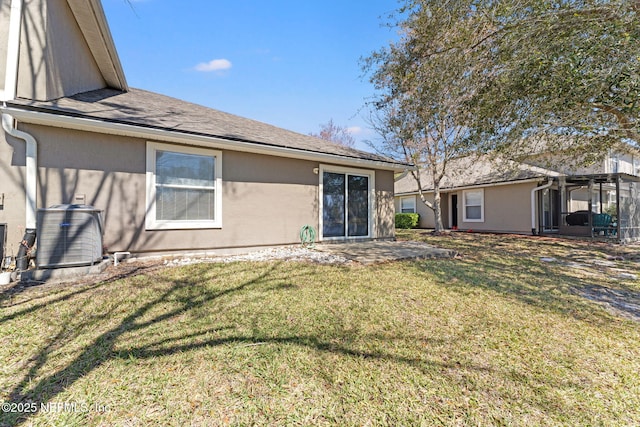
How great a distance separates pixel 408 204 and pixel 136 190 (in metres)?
17.4

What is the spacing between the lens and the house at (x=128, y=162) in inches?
184

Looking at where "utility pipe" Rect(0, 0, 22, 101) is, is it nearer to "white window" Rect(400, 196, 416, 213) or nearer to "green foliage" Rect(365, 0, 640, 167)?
"green foliage" Rect(365, 0, 640, 167)

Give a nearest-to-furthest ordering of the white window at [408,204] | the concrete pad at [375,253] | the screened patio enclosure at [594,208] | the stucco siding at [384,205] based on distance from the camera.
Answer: the concrete pad at [375,253]
the stucco siding at [384,205]
the screened patio enclosure at [594,208]
the white window at [408,204]

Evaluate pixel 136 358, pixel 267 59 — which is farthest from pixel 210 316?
pixel 267 59

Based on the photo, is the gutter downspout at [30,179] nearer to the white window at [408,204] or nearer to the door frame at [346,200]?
the door frame at [346,200]

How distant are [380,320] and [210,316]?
194 cm

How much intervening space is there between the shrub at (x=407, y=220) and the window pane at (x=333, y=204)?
1128cm

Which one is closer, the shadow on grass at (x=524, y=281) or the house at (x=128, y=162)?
the shadow on grass at (x=524, y=281)

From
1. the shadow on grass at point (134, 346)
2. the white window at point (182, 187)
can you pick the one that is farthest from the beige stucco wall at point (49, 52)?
the shadow on grass at point (134, 346)

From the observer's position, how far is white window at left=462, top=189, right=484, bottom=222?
15523 mm

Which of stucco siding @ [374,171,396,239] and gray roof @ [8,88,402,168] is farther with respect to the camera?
stucco siding @ [374,171,396,239]

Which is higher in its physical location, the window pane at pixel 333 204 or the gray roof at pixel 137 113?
the gray roof at pixel 137 113

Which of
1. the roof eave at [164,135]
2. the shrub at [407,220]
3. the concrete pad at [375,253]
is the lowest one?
the concrete pad at [375,253]

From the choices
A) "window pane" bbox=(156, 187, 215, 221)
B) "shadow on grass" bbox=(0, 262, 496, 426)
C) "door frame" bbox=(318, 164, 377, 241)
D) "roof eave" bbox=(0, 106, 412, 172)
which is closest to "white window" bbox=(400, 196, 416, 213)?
"door frame" bbox=(318, 164, 377, 241)
